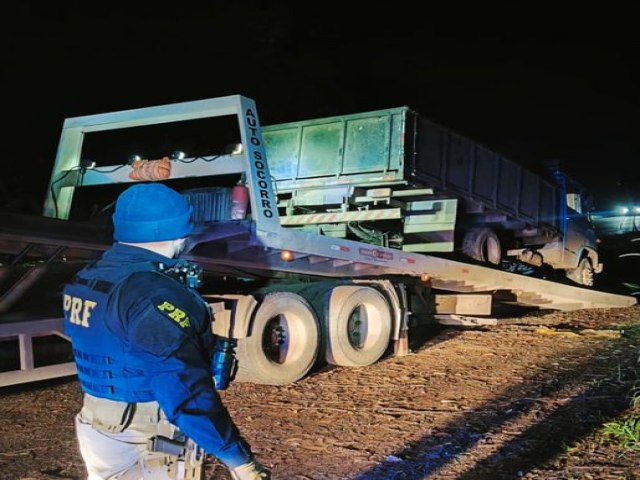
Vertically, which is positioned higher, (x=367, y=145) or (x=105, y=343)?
(x=367, y=145)

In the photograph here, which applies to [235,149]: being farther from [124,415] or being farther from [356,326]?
[124,415]

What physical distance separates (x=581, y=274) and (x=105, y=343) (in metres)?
13.7

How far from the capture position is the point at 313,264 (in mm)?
6758

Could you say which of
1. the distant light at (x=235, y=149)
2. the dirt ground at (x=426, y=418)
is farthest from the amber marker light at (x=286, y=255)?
the dirt ground at (x=426, y=418)

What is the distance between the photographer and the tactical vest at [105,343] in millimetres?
1853

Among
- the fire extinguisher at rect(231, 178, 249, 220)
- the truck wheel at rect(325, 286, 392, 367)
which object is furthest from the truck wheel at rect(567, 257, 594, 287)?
the fire extinguisher at rect(231, 178, 249, 220)

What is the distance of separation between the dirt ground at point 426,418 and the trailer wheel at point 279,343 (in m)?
0.16

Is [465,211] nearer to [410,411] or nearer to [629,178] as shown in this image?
[410,411]

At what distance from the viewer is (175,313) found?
1.75 metres

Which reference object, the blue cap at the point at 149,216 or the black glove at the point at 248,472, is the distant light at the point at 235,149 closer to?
the blue cap at the point at 149,216

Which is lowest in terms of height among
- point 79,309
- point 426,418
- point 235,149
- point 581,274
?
point 426,418

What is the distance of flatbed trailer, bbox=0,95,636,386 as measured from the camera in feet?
15.8

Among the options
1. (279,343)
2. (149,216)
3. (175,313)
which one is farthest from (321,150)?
(175,313)

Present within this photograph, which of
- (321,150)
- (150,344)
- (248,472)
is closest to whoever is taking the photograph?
(150,344)
